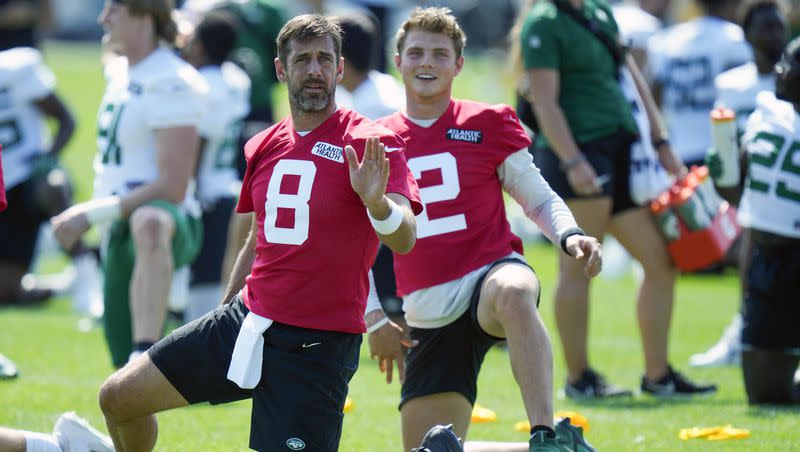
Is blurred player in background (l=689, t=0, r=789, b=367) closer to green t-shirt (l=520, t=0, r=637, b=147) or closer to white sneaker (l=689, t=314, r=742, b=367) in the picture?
white sneaker (l=689, t=314, r=742, b=367)

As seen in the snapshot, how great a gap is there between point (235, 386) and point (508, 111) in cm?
161

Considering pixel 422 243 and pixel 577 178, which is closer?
pixel 422 243

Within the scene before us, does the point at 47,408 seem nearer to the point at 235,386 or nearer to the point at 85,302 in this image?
the point at 235,386

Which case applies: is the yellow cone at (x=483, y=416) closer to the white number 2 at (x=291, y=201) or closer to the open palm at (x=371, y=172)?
the white number 2 at (x=291, y=201)

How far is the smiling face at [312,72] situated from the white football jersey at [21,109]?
19.7ft

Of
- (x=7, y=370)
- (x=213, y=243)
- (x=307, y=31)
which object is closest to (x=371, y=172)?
(x=307, y=31)

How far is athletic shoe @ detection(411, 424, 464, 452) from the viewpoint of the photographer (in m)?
4.78

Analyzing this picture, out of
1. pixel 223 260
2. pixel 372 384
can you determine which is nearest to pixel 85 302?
pixel 223 260

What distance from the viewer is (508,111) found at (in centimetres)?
542

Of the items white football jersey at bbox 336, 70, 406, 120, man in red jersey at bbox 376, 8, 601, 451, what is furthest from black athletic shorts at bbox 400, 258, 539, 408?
white football jersey at bbox 336, 70, 406, 120

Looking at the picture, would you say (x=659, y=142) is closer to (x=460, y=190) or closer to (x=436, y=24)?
(x=436, y=24)

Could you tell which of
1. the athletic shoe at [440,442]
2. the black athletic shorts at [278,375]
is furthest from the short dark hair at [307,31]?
the athletic shoe at [440,442]

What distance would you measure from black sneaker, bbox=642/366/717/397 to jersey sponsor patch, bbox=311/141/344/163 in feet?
11.4

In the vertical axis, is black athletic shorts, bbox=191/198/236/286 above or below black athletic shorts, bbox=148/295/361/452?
below
